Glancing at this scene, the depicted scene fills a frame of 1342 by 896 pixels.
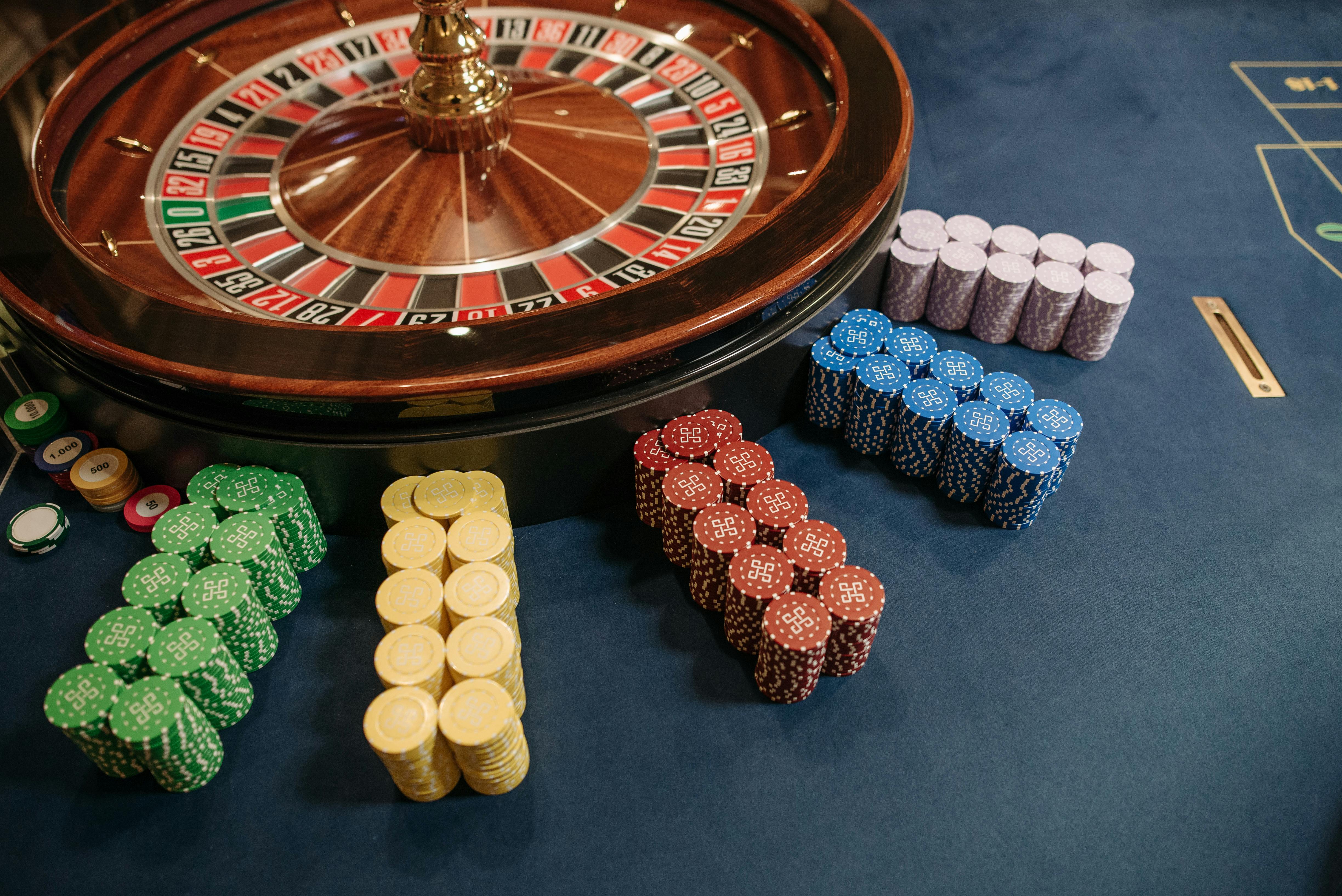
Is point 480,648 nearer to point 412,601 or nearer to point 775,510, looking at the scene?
point 412,601

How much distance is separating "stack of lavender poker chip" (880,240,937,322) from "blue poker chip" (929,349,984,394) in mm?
470

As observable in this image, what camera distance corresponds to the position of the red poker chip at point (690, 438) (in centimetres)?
282

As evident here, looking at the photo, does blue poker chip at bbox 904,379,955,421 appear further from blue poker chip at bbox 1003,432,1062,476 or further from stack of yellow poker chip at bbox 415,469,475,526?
stack of yellow poker chip at bbox 415,469,475,526

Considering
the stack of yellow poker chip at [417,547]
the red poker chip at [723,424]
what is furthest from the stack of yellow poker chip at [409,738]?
the red poker chip at [723,424]

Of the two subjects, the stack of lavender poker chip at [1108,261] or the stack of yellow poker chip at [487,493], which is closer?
the stack of yellow poker chip at [487,493]

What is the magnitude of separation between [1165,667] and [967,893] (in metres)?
0.90

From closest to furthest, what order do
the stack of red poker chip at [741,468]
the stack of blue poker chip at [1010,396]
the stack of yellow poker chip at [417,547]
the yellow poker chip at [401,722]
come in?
the yellow poker chip at [401,722] < the stack of yellow poker chip at [417,547] < the stack of red poker chip at [741,468] < the stack of blue poker chip at [1010,396]

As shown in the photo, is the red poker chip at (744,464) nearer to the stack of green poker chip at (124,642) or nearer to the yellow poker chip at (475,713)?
the yellow poker chip at (475,713)

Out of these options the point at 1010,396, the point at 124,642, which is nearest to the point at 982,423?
the point at 1010,396

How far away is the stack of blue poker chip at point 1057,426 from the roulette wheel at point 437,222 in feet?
2.35

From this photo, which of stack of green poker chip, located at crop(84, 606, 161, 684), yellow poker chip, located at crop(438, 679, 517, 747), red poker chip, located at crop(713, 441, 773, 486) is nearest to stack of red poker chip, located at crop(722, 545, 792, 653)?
red poker chip, located at crop(713, 441, 773, 486)

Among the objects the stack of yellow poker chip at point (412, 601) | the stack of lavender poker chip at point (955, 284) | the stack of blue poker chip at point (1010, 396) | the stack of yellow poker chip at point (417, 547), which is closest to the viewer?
the stack of yellow poker chip at point (412, 601)

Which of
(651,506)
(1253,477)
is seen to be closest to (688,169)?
(651,506)

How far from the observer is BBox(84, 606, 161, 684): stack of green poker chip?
92.2 inches
